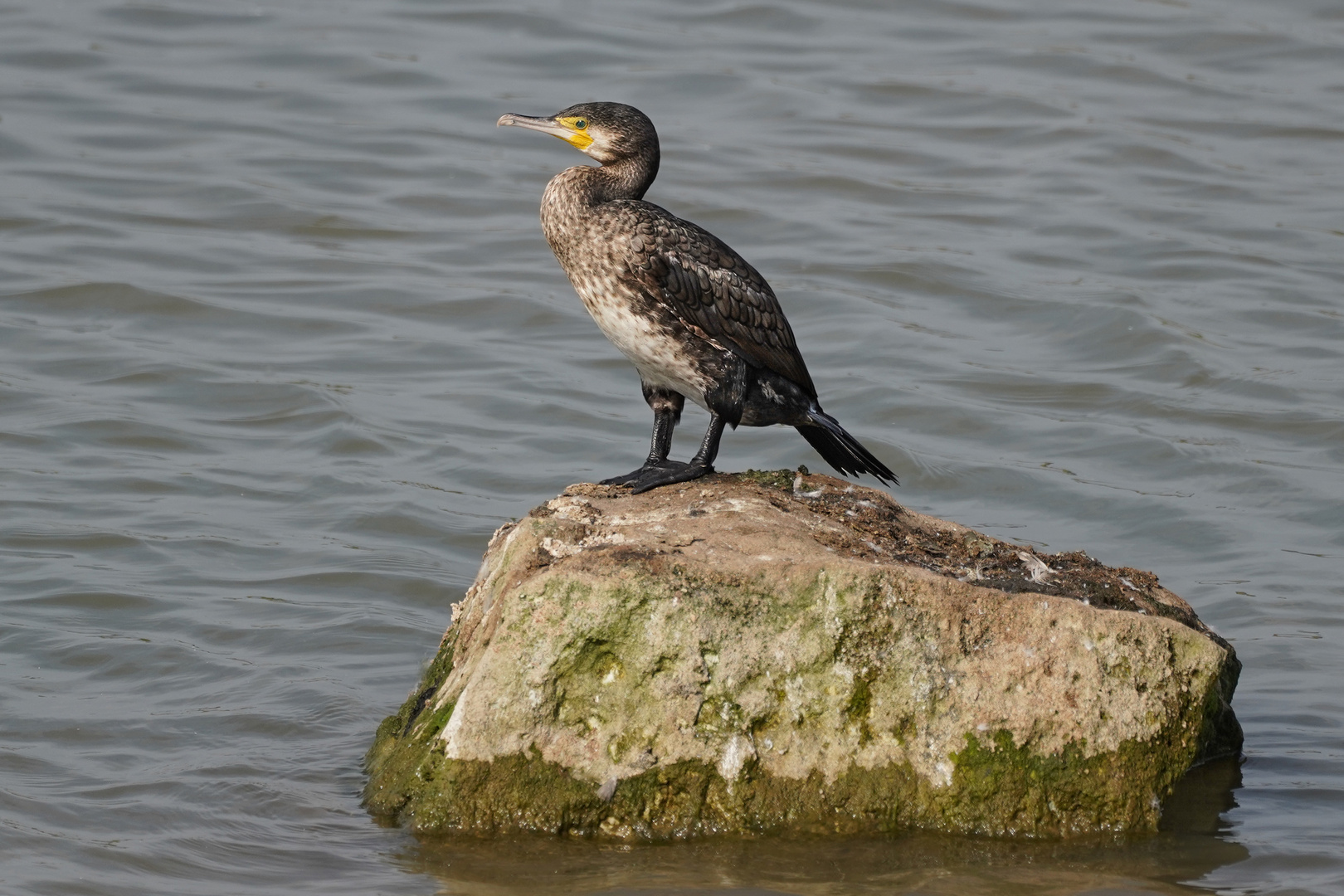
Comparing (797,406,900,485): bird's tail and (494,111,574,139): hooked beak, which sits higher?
(494,111,574,139): hooked beak

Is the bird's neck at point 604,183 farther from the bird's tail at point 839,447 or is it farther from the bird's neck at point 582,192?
the bird's tail at point 839,447

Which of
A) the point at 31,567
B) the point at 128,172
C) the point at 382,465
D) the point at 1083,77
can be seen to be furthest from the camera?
the point at 1083,77

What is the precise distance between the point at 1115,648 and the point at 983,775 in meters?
0.47

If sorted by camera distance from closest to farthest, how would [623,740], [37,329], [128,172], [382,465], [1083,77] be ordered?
[623,740] → [382,465] → [37,329] → [128,172] → [1083,77]

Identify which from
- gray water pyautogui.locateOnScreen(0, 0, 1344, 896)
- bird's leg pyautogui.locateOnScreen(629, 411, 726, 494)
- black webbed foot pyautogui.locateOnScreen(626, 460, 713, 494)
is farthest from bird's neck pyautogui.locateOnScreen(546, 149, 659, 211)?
gray water pyautogui.locateOnScreen(0, 0, 1344, 896)

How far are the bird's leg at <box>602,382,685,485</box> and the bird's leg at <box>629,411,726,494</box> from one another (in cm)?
2

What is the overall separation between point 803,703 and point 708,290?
1612 mm

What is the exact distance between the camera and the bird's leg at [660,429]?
5230mm

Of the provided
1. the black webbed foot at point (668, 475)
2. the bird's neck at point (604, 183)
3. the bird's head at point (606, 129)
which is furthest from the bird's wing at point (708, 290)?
the black webbed foot at point (668, 475)

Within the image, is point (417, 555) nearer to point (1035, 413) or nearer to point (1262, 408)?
point (1035, 413)

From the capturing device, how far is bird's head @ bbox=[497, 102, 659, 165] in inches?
219

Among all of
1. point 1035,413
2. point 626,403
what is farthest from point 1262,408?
point 626,403

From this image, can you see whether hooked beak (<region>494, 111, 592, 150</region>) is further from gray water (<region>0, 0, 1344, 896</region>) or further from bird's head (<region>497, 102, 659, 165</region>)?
gray water (<region>0, 0, 1344, 896</region>)

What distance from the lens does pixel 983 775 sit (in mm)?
4281
